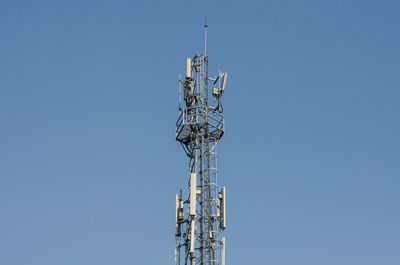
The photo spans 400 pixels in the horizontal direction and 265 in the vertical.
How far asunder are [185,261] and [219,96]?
1478 centimetres

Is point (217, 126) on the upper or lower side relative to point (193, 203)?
upper

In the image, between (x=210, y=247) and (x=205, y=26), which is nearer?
(x=210, y=247)

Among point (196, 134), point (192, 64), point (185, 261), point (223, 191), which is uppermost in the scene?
point (192, 64)

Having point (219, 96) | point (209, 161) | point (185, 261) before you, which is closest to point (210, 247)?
point (185, 261)

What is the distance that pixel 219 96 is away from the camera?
7681 centimetres

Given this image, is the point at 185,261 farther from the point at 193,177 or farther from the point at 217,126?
the point at 217,126

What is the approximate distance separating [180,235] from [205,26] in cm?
1883

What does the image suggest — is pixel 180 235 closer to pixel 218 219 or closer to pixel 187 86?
pixel 218 219

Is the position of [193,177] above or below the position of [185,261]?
above

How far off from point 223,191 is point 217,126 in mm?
5668

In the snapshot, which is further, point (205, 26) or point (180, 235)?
point (205, 26)

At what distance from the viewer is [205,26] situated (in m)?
79.1

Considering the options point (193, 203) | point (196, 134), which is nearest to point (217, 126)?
point (196, 134)

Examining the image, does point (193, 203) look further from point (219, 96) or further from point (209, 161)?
point (219, 96)
